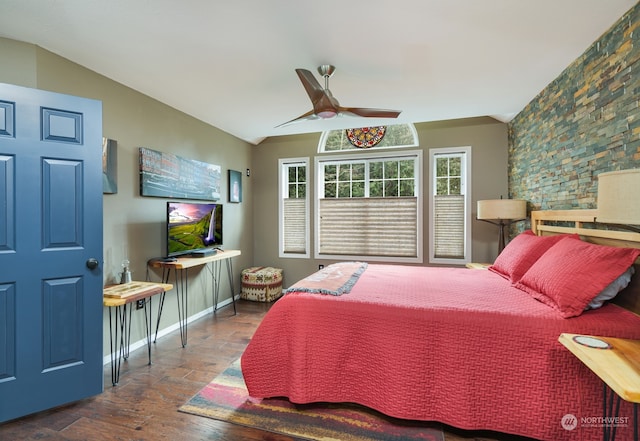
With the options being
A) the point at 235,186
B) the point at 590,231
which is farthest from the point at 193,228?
the point at 590,231

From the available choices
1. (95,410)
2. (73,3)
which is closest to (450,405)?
(95,410)

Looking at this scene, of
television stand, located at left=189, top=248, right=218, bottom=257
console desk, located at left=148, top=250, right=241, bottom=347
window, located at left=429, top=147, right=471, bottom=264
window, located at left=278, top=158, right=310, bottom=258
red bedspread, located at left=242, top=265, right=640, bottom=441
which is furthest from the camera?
window, located at left=278, top=158, right=310, bottom=258

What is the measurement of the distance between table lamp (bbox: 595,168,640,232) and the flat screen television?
3.27 meters

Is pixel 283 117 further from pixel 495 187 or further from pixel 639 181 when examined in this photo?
pixel 639 181

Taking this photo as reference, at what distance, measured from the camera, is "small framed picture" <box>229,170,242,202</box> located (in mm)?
4449

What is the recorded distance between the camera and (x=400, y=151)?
442cm

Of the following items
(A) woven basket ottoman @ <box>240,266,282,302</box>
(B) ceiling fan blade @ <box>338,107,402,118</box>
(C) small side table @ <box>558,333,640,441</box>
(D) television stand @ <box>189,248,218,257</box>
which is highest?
(B) ceiling fan blade @ <box>338,107,402,118</box>

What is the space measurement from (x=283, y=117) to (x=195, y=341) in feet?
8.95

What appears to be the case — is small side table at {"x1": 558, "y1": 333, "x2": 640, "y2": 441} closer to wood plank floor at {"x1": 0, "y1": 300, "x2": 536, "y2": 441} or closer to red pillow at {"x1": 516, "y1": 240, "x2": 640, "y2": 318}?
red pillow at {"x1": 516, "y1": 240, "x2": 640, "y2": 318}

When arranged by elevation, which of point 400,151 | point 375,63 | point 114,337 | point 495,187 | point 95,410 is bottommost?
point 95,410

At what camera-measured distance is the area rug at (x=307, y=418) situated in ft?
5.80

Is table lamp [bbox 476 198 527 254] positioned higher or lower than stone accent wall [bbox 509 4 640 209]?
lower

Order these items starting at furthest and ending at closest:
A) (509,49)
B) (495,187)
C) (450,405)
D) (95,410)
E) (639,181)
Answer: (495,187) < (509,49) < (95,410) < (450,405) < (639,181)

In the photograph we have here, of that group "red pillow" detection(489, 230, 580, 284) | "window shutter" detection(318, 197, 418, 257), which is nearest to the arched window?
"window shutter" detection(318, 197, 418, 257)
